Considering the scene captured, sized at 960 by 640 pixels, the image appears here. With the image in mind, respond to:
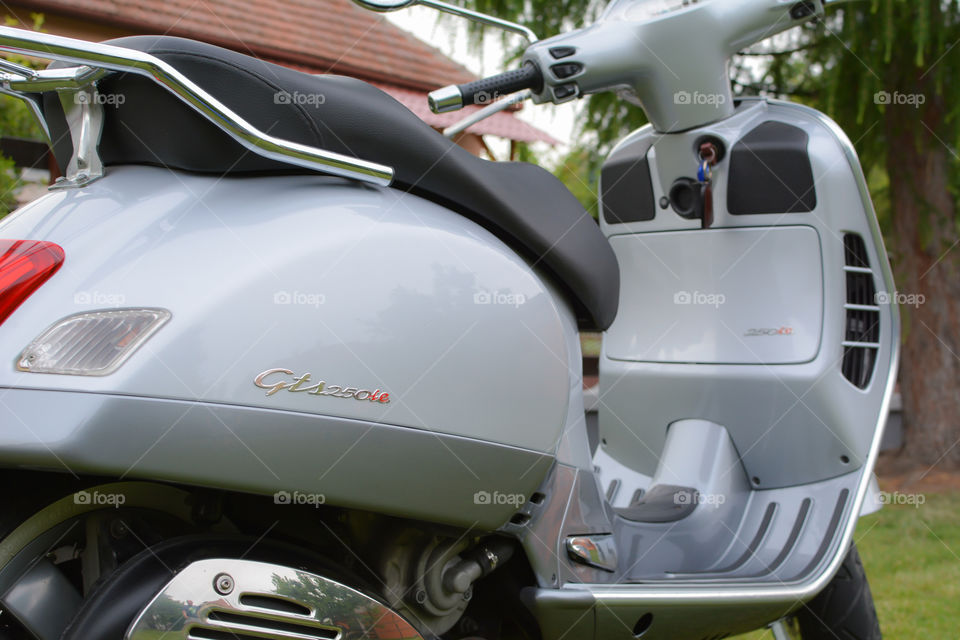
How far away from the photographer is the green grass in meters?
2.67

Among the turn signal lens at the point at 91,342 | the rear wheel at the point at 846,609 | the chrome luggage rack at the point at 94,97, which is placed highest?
the chrome luggage rack at the point at 94,97

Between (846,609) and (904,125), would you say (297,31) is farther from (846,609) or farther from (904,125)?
(846,609)

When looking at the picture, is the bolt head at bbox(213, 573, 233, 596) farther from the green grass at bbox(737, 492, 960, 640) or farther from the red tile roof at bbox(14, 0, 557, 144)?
the red tile roof at bbox(14, 0, 557, 144)

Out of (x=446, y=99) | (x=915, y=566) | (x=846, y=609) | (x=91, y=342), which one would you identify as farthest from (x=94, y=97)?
(x=915, y=566)

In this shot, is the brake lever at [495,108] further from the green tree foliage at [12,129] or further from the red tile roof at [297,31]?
the red tile roof at [297,31]

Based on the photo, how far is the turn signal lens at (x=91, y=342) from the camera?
909 mm

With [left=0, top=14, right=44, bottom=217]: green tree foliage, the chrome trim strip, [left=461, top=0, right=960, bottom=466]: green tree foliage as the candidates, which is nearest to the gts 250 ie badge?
the chrome trim strip

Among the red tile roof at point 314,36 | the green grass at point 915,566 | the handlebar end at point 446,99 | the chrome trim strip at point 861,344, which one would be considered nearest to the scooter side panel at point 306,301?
the handlebar end at point 446,99

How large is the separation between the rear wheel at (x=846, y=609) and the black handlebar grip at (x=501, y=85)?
118 centimetres

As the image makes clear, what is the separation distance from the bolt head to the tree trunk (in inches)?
183

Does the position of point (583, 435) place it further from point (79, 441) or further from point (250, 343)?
point (79, 441)

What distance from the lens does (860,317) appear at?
200cm

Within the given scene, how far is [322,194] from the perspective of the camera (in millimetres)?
1120

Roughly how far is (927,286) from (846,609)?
382cm
